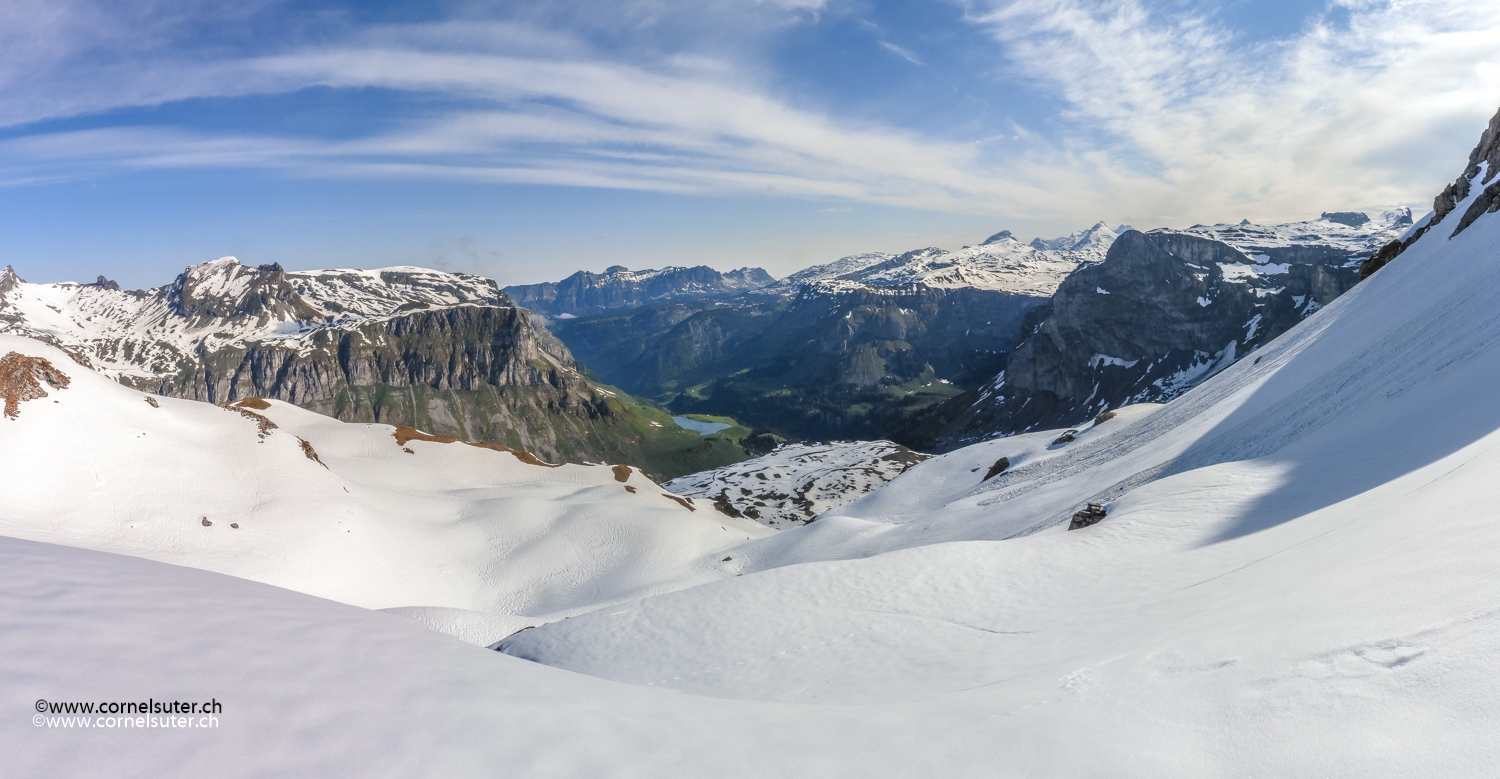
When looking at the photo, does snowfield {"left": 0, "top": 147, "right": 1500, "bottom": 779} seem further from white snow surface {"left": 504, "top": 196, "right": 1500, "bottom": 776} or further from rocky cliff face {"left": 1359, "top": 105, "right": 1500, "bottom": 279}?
rocky cliff face {"left": 1359, "top": 105, "right": 1500, "bottom": 279}

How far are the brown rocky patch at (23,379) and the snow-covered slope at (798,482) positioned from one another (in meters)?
87.7

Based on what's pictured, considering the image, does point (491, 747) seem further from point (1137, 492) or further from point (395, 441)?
point (395, 441)

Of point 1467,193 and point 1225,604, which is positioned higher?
point 1467,193

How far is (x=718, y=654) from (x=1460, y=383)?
28.3 m

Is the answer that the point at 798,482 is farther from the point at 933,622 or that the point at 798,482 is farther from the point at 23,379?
the point at 933,622

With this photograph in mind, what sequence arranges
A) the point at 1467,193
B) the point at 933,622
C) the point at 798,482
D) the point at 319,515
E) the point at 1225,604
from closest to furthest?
1. the point at 1225,604
2. the point at 933,622
3. the point at 319,515
4. the point at 1467,193
5. the point at 798,482

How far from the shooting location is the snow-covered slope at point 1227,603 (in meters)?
6.23

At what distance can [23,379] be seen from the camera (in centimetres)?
3769

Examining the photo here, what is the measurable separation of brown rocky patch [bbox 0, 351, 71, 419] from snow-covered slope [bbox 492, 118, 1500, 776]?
39454 millimetres

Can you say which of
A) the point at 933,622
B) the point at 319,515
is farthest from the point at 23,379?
the point at 933,622

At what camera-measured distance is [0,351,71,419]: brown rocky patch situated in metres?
36.7

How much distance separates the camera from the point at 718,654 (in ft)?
64.8

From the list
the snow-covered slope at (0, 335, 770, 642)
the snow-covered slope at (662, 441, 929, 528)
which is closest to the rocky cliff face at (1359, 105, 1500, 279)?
the snow-covered slope at (0, 335, 770, 642)

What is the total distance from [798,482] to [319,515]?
116 m
